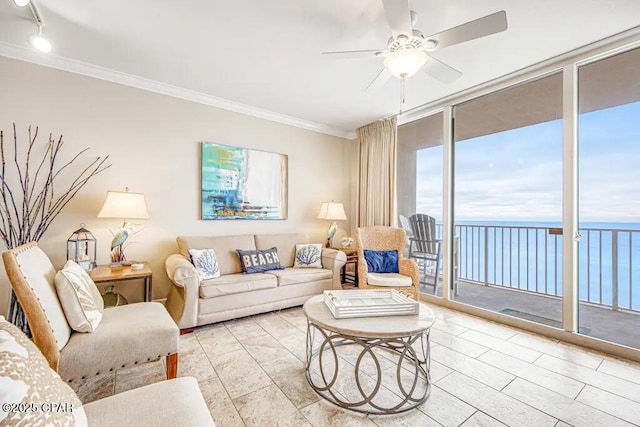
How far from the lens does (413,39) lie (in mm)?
1928

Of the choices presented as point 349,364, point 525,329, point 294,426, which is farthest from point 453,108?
point 294,426

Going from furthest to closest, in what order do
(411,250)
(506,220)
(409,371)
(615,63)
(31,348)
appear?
(411,250), (506,220), (615,63), (409,371), (31,348)

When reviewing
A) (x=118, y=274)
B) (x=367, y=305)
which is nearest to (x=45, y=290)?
(x=118, y=274)

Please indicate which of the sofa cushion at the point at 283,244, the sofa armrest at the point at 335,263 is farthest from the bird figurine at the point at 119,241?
the sofa armrest at the point at 335,263

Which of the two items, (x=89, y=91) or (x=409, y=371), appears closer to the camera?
(x=409, y=371)

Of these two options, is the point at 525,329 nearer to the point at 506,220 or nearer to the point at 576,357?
the point at 576,357

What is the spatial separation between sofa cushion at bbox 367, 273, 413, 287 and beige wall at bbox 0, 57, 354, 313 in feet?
5.34

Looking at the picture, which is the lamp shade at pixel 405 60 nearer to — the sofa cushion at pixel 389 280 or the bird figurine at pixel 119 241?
Result: the sofa cushion at pixel 389 280

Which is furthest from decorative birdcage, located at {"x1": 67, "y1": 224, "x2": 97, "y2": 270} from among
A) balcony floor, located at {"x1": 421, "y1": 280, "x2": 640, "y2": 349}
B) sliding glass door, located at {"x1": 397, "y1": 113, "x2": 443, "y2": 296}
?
balcony floor, located at {"x1": 421, "y1": 280, "x2": 640, "y2": 349}

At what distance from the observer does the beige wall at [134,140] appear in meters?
2.61

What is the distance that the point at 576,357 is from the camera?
2271mm

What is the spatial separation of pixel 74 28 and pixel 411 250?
4275 millimetres

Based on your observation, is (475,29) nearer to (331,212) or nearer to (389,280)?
(389,280)

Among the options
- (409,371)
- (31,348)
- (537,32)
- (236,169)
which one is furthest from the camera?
(236,169)
